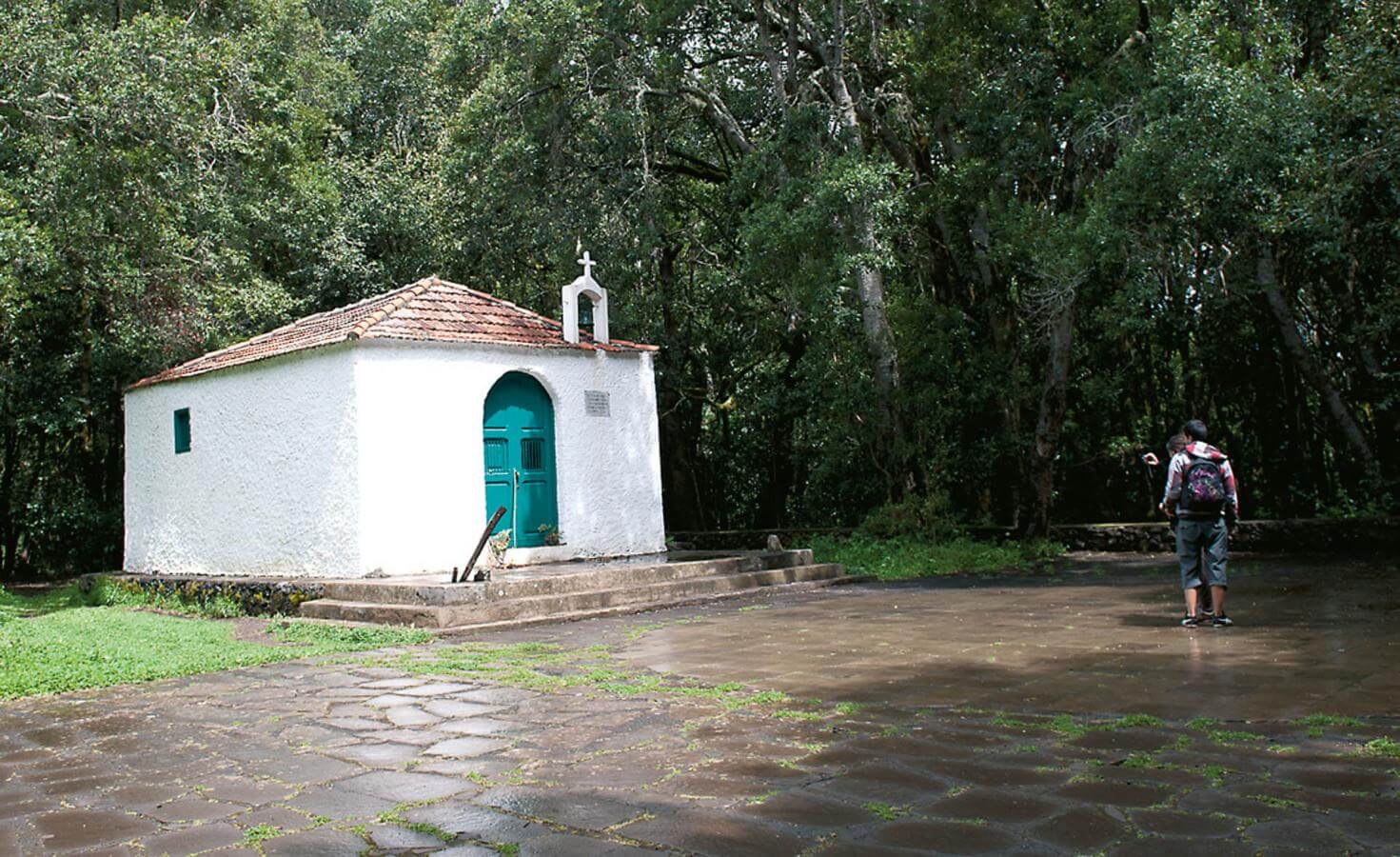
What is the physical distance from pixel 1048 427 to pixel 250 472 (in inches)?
465

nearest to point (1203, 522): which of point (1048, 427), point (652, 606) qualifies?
point (652, 606)

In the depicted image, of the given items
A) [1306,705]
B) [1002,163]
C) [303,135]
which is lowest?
[1306,705]

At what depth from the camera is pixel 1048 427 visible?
17156 millimetres

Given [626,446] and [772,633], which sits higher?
[626,446]

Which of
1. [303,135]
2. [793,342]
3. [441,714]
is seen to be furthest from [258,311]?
[441,714]

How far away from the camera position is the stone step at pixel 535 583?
10.7 metres

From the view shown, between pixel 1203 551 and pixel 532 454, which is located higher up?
pixel 532 454

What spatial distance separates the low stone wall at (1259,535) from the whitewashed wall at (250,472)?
9138 mm

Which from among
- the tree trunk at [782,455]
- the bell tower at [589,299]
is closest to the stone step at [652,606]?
the bell tower at [589,299]

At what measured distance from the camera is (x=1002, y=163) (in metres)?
15.8

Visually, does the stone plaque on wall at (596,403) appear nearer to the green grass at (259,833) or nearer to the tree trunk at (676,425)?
the tree trunk at (676,425)

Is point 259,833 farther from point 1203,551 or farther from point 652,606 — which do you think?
point 652,606

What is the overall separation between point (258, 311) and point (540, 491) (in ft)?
25.7

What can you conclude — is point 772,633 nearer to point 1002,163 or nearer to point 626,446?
point 626,446
